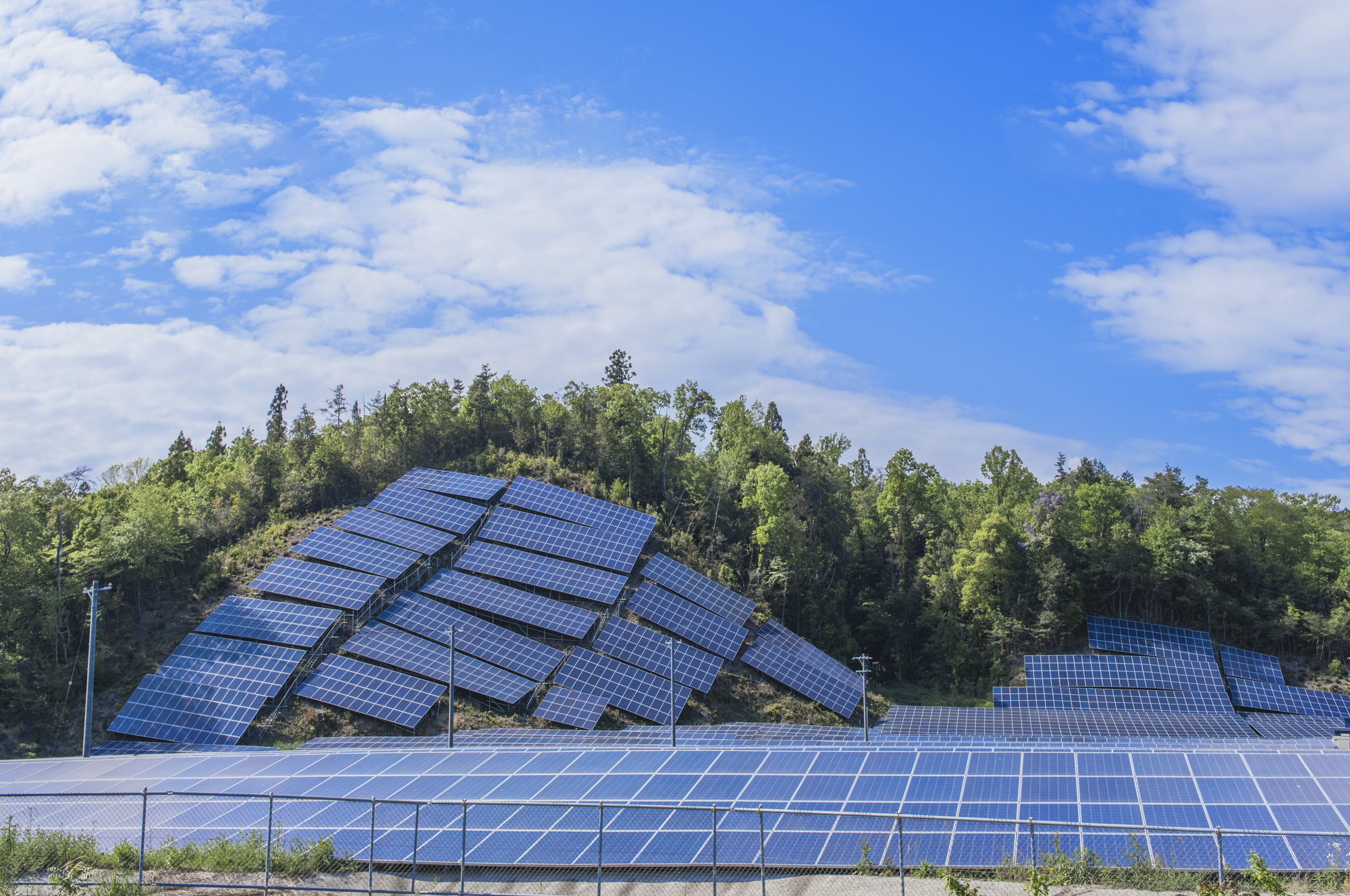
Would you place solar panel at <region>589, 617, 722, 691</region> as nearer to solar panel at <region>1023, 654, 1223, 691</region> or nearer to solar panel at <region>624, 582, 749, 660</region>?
solar panel at <region>624, 582, 749, 660</region>

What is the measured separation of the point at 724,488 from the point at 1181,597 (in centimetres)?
3367

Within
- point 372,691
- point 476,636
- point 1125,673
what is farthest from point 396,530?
point 1125,673

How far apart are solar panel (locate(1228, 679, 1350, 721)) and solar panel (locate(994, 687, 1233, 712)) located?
1.68m

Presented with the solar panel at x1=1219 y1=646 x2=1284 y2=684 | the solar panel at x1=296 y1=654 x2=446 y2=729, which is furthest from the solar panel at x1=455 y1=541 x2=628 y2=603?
the solar panel at x1=1219 y1=646 x2=1284 y2=684

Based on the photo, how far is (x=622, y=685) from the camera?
47688 millimetres

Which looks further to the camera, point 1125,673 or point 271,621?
point 1125,673

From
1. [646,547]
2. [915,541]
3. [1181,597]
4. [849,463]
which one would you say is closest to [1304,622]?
[1181,597]

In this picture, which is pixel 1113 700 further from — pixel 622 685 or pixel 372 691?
pixel 372 691

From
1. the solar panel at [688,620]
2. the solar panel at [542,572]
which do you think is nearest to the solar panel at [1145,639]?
the solar panel at [688,620]

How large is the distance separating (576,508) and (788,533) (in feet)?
51.3

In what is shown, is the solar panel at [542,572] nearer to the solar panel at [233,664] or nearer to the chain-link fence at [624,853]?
the solar panel at [233,664]

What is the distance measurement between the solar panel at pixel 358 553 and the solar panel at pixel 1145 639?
43821mm

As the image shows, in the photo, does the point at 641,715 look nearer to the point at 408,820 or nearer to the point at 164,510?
the point at 408,820

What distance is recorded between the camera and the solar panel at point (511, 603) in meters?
51.9
